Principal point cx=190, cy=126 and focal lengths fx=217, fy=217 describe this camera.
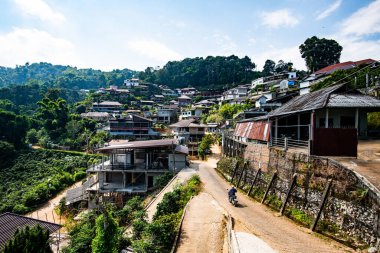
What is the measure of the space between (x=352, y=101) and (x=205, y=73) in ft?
344

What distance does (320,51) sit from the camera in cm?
6444

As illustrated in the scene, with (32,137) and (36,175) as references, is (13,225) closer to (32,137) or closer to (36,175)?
(36,175)

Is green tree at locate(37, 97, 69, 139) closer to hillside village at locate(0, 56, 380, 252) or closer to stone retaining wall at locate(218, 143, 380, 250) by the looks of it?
hillside village at locate(0, 56, 380, 252)

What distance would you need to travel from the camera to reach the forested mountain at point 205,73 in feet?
352

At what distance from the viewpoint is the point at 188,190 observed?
60.3ft

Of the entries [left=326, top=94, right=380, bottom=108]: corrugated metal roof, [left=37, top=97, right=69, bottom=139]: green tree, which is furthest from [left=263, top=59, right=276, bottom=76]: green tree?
[left=326, top=94, right=380, bottom=108]: corrugated metal roof

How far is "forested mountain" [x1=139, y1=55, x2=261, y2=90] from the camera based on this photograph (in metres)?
107

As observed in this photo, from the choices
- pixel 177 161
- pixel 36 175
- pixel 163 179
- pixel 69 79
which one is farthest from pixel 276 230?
pixel 69 79

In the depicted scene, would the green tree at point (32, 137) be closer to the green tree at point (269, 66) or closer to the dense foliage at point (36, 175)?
the dense foliage at point (36, 175)

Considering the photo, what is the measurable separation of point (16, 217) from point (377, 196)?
66.6 feet

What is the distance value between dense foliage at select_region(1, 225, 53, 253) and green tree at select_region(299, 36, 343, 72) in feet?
245

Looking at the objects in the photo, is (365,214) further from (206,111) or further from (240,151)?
(206,111)

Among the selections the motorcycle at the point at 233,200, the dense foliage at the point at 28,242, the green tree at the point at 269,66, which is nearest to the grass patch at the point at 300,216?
the motorcycle at the point at 233,200

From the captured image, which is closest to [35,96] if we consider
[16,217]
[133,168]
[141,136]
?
[141,136]
